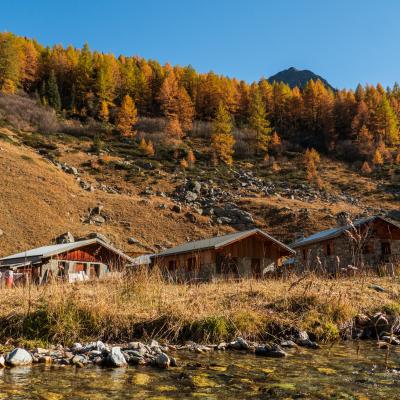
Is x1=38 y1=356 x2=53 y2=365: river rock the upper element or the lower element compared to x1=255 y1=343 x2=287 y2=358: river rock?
upper

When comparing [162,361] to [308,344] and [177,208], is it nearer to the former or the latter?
[308,344]

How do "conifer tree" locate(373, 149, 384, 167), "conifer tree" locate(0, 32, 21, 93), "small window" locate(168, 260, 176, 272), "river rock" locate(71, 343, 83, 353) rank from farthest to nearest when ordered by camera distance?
"conifer tree" locate(0, 32, 21, 93) < "conifer tree" locate(373, 149, 384, 167) < "small window" locate(168, 260, 176, 272) < "river rock" locate(71, 343, 83, 353)

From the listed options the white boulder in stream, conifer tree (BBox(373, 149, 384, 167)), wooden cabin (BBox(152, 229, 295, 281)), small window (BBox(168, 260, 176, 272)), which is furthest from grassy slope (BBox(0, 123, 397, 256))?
the white boulder in stream

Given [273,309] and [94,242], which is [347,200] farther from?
[273,309]

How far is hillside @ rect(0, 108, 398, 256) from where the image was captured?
51.8 meters

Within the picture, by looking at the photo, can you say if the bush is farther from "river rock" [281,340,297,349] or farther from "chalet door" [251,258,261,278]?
"river rock" [281,340,297,349]

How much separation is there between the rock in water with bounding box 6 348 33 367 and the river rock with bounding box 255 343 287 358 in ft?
16.2

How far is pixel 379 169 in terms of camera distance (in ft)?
272

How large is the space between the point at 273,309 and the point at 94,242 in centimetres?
2359

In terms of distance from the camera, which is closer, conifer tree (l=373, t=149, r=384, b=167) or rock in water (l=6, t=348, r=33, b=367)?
Result: rock in water (l=6, t=348, r=33, b=367)

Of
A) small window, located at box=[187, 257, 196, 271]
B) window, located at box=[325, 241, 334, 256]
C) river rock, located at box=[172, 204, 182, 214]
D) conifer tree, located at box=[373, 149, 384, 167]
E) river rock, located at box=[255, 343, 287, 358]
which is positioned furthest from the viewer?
conifer tree, located at box=[373, 149, 384, 167]

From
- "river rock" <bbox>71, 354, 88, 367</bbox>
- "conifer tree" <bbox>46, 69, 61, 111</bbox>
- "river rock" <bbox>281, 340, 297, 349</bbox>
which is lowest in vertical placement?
"river rock" <bbox>281, 340, 297, 349</bbox>

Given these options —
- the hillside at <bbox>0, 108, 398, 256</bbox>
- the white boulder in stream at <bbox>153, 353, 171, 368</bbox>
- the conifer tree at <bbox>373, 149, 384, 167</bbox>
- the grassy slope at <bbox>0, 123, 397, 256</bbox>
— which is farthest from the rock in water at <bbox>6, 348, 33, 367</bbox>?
the conifer tree at <bbox>373, 149, 384, 167</bbox>

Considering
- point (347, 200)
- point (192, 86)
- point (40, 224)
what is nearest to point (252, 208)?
point (347, 200)
